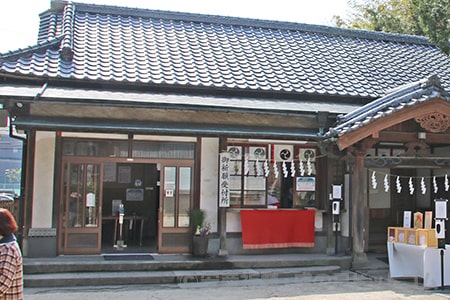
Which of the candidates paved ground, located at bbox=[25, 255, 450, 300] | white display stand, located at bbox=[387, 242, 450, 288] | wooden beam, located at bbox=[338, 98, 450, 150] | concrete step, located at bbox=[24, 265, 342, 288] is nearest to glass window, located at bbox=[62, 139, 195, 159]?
concrete step, located at bbox=[24, 265, 342, 288]

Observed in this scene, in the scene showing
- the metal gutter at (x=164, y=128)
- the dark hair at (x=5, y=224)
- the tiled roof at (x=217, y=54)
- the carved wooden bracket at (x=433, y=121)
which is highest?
the tiled roof at (x=217, y=54)

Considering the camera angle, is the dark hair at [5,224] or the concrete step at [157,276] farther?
the concrete step at [157,276]

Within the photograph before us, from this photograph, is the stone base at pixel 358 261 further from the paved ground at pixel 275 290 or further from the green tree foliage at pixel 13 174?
the green tree foliage at pixel 13 174

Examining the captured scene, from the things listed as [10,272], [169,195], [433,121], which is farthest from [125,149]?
[10,272]

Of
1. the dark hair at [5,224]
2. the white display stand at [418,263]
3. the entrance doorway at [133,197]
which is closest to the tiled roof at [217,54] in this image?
the entrance doorway at [133,197]

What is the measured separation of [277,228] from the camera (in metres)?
12.0

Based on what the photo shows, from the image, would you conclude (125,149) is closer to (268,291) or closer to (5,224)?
(268,291)

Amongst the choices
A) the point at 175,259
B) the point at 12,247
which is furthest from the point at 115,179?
the point at 12,247

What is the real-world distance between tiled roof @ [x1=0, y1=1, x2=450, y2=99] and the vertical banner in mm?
1771

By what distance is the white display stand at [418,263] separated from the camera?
9.70 meters

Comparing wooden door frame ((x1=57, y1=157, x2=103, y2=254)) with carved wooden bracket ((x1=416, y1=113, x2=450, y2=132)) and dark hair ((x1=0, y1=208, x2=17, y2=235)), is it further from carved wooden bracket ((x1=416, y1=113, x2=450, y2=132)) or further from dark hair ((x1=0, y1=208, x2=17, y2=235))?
carved wooden bracket ((x1=416, y1=113, x2=450, y2=132))

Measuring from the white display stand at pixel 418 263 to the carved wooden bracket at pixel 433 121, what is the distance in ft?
8.13

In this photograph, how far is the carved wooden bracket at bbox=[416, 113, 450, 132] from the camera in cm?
1042

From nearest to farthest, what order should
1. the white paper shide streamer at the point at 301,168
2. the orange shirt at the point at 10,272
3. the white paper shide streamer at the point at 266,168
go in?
the orange shirt at the point at 10,272, the white paper shide streamer at the point at 266,168, the white paper shide streamer at the point at 301,168
